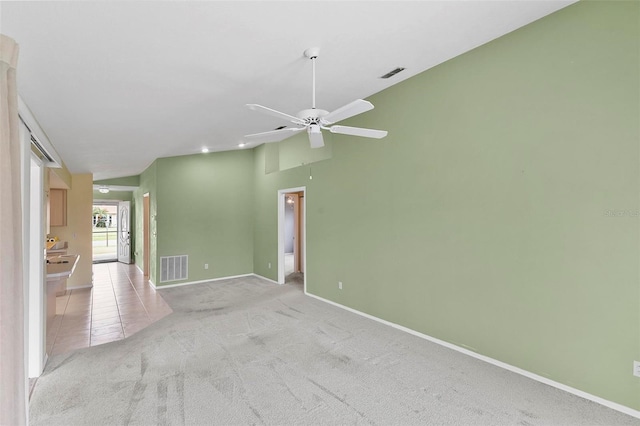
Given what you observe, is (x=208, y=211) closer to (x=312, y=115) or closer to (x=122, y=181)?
(x=122, y=181)

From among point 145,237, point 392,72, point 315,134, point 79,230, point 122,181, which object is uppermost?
point 392,72

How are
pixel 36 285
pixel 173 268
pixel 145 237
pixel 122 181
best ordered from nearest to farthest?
pixel 36 285 → pixel 173 268 → pixel 145 237 → pixel 122 181

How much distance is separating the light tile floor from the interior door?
2.48m

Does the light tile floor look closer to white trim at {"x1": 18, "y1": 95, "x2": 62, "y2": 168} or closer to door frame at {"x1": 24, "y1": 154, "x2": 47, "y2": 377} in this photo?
door frame at {"x1": 24, "y1": 154, "x2": 47, "y2": 377}

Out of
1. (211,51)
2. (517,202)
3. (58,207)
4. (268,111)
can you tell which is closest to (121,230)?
(58,207)

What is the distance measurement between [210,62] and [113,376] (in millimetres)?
2972

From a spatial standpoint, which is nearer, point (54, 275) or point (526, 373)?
point (526, 373)

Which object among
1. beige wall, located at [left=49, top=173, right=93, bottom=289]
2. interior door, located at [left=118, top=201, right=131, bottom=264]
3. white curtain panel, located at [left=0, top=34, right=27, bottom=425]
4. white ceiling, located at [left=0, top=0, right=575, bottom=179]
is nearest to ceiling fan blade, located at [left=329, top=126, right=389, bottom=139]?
white ceiling, located at [left=0, top=0, right=575, bottom=179]

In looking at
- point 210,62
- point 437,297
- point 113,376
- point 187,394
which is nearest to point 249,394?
point 187,394

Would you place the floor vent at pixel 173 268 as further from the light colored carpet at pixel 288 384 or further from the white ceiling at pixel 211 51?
the white ceiling at pixel 211 51

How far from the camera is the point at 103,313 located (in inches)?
186

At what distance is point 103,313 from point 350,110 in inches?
194

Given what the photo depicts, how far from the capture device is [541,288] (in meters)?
2.71

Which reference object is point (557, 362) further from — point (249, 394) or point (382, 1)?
point (382, 1)
